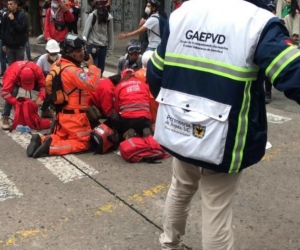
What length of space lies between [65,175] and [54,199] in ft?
1.93

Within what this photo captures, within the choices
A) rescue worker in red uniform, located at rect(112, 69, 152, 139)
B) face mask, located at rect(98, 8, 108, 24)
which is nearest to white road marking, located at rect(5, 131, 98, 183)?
rescue worker in red uniform, located at rect(112, 69, 152, 139)

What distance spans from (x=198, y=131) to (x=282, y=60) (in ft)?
1.74

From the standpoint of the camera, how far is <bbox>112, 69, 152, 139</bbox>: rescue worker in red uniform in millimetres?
5359

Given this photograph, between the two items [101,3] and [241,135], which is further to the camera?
[101,3]

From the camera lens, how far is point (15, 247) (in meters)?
3.33

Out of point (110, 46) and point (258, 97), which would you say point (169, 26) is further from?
point (110, 46)

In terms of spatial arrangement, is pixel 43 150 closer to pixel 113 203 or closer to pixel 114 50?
pixel 113 203

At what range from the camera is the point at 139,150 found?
5016 mm

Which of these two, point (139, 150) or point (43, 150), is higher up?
point (139, 150)

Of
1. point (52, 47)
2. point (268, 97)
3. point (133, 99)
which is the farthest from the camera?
point (268, 97)

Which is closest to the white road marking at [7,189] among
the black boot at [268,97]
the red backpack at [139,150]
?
the red backpack at [139,150]

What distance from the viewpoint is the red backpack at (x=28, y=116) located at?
6156 millimetres

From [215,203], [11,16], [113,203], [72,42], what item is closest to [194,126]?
[215,203]

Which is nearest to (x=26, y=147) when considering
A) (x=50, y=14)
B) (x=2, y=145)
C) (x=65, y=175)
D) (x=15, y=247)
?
(x=2, y=145)
